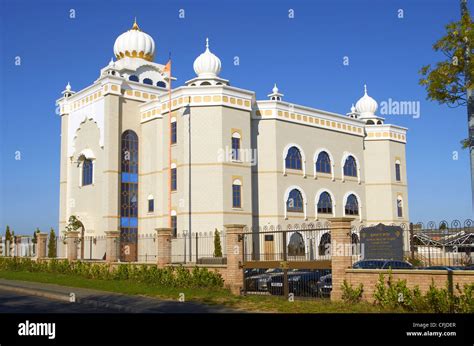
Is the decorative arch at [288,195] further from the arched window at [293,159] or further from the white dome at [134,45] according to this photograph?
the white dome at [134,45]

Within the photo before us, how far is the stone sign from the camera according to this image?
17781mm

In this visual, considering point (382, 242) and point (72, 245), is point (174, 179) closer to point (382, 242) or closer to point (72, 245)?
point (72, 245)

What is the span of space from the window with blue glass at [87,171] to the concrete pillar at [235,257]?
22964mm

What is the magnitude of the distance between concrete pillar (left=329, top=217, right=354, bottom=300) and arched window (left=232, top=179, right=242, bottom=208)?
19.9 meters

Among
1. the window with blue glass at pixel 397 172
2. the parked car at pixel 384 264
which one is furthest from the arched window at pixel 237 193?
the parked car at pixel 384 264

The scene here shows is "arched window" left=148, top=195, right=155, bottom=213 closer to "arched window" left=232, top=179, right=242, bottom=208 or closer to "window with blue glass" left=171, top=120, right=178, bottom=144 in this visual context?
"window with blue glass" left=171, top=120, right=178, bottom=144

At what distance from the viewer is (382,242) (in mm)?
18062

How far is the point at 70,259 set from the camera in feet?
103

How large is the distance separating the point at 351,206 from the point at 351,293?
30224 mm

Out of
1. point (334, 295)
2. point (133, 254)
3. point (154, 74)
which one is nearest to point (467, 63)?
point (334, 295)

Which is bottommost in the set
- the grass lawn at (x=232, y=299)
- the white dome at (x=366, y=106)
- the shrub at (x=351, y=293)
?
the grass lawn at (x=232, y=299)

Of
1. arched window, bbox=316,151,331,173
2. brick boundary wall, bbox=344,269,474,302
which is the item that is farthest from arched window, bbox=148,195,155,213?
brick boundary wall, bbox=344,269,474,302

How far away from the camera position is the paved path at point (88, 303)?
52.6 feet
